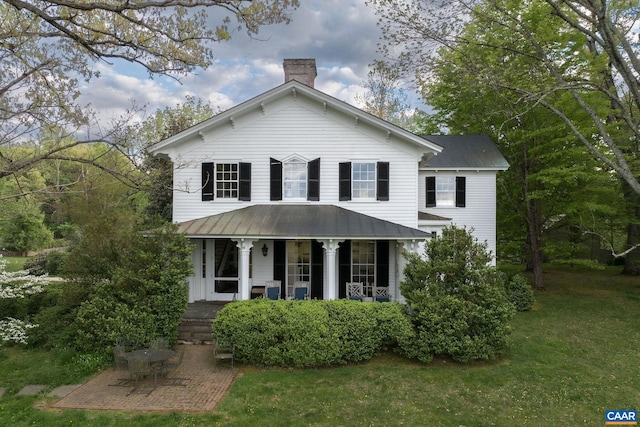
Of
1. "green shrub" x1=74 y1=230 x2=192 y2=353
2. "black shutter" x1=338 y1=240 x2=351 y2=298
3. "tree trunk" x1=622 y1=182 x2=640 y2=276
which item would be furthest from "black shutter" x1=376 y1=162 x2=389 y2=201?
"tree trunk" x1=622 y1=182 x2=640 y2=276

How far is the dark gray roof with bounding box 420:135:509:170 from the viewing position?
16.1m

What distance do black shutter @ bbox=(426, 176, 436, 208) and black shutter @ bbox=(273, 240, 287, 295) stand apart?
7.14m

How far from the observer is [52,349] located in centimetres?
997

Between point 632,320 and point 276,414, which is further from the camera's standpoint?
point 632,320

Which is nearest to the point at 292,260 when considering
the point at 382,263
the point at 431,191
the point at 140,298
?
the point at 382,263

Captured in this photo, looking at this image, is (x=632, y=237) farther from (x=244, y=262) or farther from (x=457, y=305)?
(x=244, y=262)

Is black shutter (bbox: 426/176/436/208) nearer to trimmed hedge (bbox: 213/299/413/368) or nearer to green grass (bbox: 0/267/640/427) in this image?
green grass (bbox: 0/267/640/427)

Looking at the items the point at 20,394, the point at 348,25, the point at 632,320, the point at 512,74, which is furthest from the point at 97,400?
the point at 632,320

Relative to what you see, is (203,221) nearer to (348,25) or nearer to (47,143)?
(47,143)

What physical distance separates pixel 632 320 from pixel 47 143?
757 inches

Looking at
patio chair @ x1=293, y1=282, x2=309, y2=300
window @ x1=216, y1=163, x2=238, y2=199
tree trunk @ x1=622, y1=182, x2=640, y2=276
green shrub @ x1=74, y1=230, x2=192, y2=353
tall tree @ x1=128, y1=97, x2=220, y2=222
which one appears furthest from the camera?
tree trunk @ x1=622, y1=182, x2=640, y2=276

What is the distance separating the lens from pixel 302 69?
47.7 ft

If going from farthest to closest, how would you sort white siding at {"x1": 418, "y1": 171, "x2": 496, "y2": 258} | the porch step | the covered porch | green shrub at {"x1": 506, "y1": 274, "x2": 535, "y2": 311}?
white siding at {"x1": 418, "y1": 171, "x2": 496, "y2": 258}, green shrub at {"x1": 506, "y1": 274, "x2": 535, "y2": 311}, the covered porch, the porch step

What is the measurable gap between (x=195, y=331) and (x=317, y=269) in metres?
4.84
